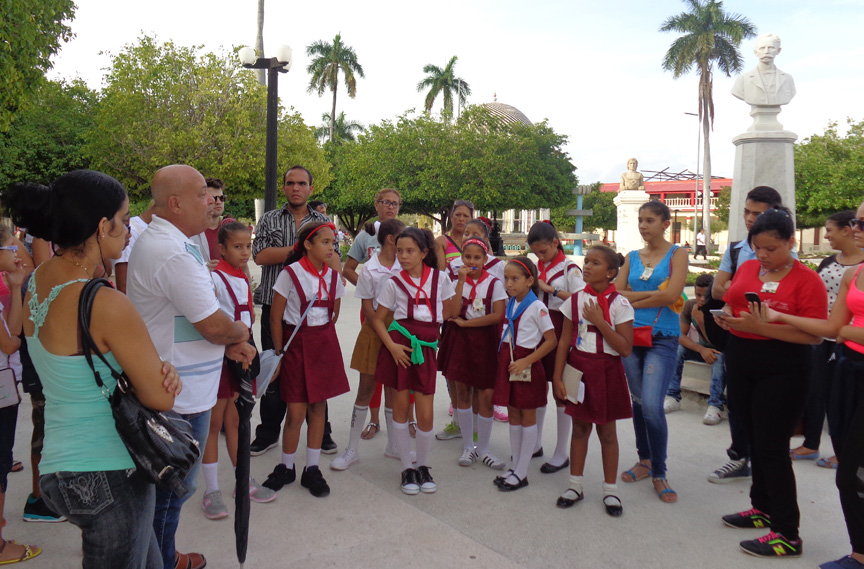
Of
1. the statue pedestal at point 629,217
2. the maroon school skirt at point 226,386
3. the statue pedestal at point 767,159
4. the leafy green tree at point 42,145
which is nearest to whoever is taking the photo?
the maroon school skirt at point 226,386

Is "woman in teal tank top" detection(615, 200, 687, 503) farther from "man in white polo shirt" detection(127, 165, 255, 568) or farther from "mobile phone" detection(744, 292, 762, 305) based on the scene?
"man in white polo shirt" detection(127, 165, 255, 568)

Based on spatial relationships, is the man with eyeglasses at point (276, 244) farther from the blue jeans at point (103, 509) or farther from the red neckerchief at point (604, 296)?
the blue jeans at point (103, 509)

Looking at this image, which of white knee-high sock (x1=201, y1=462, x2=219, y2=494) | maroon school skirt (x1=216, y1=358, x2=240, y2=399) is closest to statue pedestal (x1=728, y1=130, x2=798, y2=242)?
maroon school skirt (x1=216, y1=358, x2=240, y2=399)

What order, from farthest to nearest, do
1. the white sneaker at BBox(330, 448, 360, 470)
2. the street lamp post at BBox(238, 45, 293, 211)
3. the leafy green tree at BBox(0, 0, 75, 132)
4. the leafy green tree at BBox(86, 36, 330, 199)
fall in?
the leafy green tree at BBox(86, 36, 330, 199) → the street lamp post at BBox(238, 45, 293, 211) → the leafy green tree at BBox(0, 0, 75, 132) → the white sneaker at BBox(330, 448, 360, 470)

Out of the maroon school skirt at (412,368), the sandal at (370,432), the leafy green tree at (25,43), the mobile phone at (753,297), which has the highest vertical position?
the leafy green tree at (25,43)

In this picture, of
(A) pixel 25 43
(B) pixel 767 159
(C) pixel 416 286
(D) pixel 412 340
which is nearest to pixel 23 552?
(D) pixel 412 340

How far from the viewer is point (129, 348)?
1.89 m

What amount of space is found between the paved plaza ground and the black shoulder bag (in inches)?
56.3

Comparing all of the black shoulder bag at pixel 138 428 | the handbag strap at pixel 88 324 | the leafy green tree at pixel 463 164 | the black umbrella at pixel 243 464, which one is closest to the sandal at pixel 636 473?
the black umbrella at pixel 243 464

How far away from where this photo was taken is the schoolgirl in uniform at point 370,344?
4508 mm

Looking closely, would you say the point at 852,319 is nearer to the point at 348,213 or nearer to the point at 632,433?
the point at 632,433

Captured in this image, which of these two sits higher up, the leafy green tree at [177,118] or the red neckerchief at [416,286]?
the leafy green tree at [177,118]

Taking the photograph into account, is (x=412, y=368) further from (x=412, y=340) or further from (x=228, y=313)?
(x=228, y=313)

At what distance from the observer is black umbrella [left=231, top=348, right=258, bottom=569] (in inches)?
108
